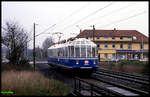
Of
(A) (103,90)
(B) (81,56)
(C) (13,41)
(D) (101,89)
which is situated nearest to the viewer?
(D) (101,89)

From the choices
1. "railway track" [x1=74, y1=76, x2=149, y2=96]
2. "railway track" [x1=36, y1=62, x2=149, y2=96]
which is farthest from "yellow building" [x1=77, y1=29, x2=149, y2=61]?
"railway track" [x1=74, y1=76, x2=149, y2=96]

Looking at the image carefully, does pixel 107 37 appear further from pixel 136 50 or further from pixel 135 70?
pixel 135 70

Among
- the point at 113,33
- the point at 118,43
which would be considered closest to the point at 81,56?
Answer: the point at 118,43

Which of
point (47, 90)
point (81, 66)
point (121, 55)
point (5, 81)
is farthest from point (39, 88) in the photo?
point (121, 55)

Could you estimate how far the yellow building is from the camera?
6356 centimetres

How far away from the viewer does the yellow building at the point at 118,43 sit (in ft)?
209

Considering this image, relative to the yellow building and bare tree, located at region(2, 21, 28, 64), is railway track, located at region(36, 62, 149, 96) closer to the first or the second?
bare tree, located at region(2, 21, 28, 64)

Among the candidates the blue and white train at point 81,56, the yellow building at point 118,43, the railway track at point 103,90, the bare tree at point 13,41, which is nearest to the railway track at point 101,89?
the railway track at point 103,90

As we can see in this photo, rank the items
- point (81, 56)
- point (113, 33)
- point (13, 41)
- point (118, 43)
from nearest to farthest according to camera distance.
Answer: point (81, 56) < point (13, 41) < point (118, 43) < point (113, 33)

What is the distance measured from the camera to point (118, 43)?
6550 cm

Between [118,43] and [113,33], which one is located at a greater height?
[113,33]

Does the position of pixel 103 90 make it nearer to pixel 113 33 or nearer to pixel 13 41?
pixel 13 41

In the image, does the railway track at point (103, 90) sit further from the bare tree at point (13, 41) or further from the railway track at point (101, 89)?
the bare tree at point (13, 41)

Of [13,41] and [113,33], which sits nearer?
Result: [13,41]
